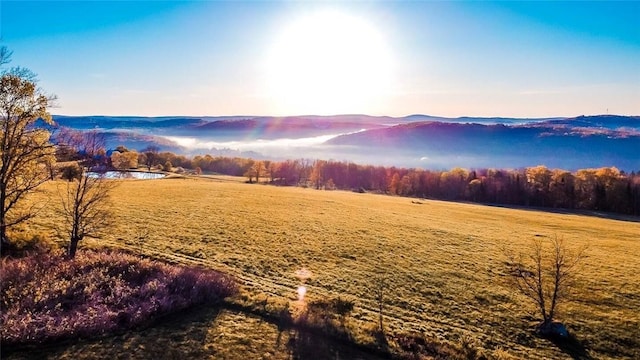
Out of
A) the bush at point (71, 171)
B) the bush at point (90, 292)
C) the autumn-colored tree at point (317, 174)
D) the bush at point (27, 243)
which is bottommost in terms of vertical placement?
the autumn-colored tree at point (317, 174)

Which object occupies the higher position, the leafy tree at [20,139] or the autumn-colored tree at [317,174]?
the leafy tree at [20,139]

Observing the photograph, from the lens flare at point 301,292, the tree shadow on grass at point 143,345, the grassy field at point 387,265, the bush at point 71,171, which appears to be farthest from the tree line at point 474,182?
the tree shadow on grass at point 143,345

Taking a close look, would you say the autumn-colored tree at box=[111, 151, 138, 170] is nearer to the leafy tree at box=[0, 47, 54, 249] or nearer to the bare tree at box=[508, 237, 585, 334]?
the leafy tree at box=[0, 47, 54, 249]

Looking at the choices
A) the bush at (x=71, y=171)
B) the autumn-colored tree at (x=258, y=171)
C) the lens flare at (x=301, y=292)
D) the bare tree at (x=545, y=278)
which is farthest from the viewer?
the autumn-colored tree at (x=258, y=171)

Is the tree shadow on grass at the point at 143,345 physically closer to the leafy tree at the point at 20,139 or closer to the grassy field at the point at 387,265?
the grassy field at the point at 387,265

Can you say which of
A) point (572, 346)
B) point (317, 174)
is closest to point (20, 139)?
point (572, 346)

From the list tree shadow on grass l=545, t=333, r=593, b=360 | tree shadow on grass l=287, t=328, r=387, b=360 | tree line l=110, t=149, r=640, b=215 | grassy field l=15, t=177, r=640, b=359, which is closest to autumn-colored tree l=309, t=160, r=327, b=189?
tree line l=110, t=149, r=640, b=215

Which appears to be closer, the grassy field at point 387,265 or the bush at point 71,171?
the grassy field at point 387,265
